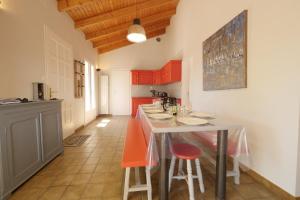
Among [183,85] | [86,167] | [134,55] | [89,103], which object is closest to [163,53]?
[134,55]

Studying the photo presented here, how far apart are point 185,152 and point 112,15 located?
408 cm

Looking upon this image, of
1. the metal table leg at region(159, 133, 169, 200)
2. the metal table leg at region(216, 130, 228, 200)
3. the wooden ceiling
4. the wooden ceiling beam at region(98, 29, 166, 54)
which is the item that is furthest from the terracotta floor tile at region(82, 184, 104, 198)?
the wooden ceiling beam at region(98, 29, 166, 54)

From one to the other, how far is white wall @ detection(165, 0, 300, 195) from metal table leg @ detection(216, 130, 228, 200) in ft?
2.09

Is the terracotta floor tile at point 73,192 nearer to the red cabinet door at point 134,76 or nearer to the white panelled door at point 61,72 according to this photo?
the white panelled door at point 61,72

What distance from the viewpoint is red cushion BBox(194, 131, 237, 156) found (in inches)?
72.3

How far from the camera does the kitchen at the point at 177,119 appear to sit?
5.41 ft

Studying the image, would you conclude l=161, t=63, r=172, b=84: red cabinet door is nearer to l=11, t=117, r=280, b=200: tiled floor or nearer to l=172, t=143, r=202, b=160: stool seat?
l=11, t=117, r=280, b=200: tiled floor

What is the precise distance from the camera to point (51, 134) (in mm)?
2592

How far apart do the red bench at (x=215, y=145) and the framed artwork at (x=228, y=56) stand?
0.80 meters

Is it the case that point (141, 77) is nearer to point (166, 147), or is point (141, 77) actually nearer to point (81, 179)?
point (81, 179)

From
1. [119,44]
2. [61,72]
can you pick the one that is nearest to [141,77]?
[119,44]

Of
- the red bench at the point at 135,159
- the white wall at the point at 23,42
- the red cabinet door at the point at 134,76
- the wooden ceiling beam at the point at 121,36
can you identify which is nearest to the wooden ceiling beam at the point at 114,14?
the white wall at the point at 23,42

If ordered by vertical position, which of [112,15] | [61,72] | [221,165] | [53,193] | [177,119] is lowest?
[53,193]

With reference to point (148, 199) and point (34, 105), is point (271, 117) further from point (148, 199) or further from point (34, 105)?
point (34, 105)
